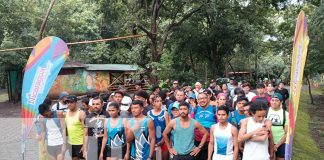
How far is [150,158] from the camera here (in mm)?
5996

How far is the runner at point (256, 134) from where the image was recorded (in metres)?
5.15

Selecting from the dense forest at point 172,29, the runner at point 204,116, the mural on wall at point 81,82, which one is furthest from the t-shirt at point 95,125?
the mural on wall at point 81,82

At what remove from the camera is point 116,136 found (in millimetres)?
6098

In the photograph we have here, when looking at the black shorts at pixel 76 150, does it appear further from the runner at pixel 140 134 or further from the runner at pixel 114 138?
the runner at pixel 140 134

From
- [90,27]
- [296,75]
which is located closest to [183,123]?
[296,75]

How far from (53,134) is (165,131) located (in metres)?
2.00

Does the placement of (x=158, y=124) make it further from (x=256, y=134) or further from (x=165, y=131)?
(x=256, y=134)

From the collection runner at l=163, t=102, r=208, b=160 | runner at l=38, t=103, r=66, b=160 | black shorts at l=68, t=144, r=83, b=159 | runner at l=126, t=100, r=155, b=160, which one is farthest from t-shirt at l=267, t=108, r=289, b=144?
runner at l=38, t=103, r=66, b=160

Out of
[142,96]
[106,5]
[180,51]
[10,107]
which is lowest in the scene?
[10,107]

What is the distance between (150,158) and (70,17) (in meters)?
24.1

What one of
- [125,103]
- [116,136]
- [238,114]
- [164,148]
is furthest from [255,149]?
[125,103]

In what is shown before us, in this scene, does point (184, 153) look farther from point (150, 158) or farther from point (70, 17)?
point (70, 17)

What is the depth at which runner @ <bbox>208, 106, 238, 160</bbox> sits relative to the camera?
17.9ft

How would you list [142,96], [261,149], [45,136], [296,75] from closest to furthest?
[296,75] → [261,149] → [45,136] → [142,96]
